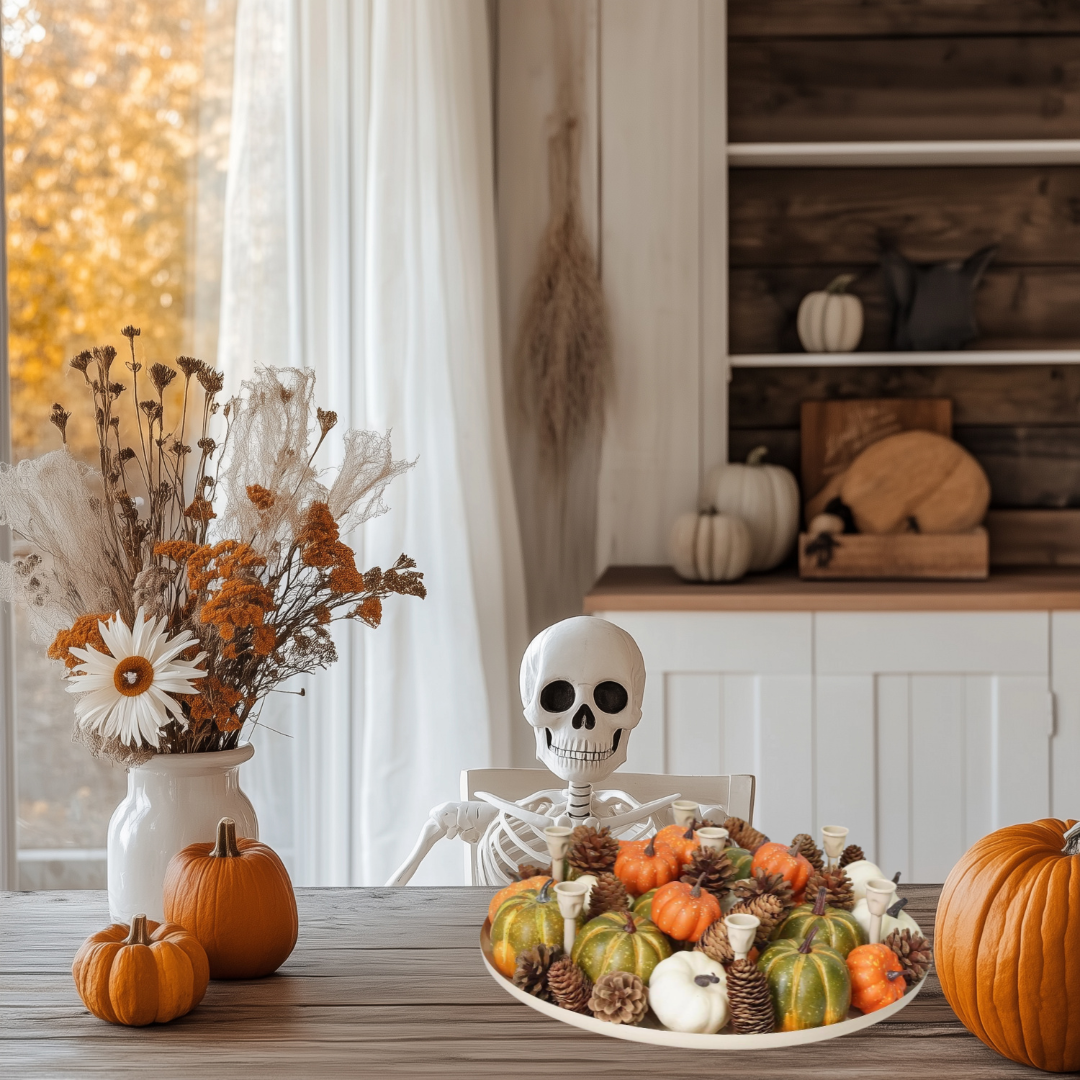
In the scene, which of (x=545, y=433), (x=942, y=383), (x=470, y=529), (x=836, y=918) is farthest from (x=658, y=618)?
(x=836, y=918)

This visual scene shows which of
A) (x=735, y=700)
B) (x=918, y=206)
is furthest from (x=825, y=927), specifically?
(x=918, y=206)

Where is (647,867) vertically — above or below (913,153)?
below

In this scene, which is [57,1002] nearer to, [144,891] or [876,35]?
[144,891]

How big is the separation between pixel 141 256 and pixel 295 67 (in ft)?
1.42

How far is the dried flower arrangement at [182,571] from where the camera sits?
100cm

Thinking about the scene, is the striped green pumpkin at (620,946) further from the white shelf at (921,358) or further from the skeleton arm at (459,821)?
the white shelf at (921,358)

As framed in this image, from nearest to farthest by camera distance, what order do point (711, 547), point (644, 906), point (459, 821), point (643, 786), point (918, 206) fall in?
point (644, 906) → point (459, 821) → point (643, 786) → point (711, 547) → point (918, 206)

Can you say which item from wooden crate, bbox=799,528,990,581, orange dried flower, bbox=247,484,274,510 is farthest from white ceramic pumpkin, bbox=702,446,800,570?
orange dried flower, bbox=247,484,274,510

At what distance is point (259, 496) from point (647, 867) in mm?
467

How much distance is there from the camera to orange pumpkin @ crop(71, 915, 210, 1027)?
2.89 ft

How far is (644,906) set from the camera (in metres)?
0.87

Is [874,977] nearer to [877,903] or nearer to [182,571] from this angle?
[877,903]

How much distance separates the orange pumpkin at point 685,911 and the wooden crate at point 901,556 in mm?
1633

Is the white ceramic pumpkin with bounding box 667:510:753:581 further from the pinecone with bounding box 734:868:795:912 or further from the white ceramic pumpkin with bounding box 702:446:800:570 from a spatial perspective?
the pinecone with bounding box 734:868:795:912
